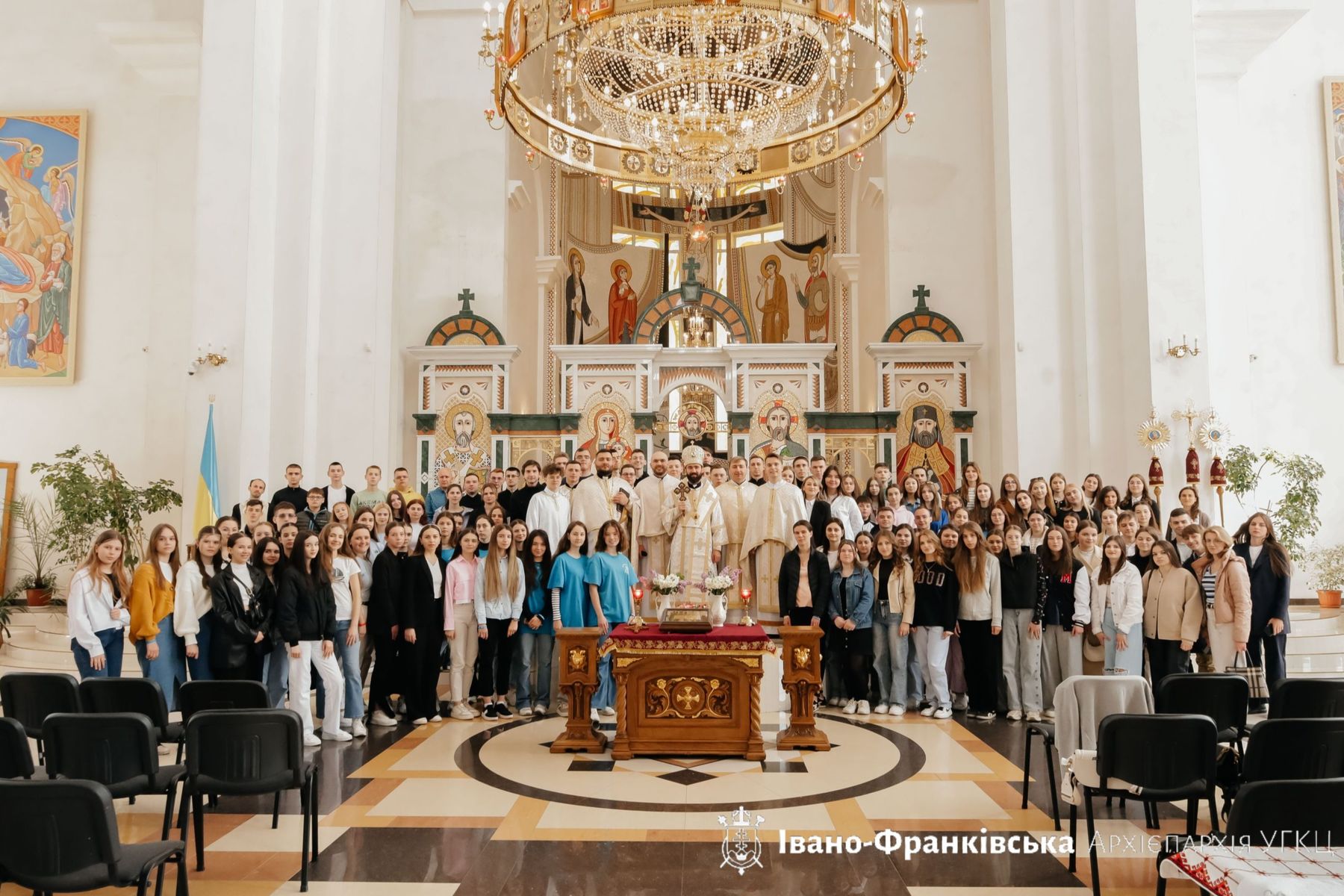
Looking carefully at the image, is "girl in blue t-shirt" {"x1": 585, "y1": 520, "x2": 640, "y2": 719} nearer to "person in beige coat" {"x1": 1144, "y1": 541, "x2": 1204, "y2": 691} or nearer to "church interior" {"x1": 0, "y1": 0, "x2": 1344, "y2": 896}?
"church interior" {"x1": 0, "y1": 0, "x2": 1344, "y2": 896}

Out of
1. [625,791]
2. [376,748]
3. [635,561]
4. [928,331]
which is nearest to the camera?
[625,791]

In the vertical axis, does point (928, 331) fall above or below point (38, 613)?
above

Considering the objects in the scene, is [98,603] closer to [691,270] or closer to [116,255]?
[116,255]

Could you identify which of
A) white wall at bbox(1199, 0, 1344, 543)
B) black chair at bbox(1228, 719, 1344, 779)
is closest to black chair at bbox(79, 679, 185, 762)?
black chair at bbox(1228, 719, 1344, 779)

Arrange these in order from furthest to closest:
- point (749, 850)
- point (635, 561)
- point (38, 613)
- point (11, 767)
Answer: point (38, 613)
point (635, 561)
point (749, 850)
point (11, 767)

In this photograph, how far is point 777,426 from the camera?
1648 cm

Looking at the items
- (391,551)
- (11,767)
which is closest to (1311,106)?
(391,551)

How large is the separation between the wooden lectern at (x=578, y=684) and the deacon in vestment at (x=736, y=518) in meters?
3.36

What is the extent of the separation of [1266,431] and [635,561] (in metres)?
10.7

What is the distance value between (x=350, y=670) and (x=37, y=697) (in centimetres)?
252

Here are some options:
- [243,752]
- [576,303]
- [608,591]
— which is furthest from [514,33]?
[576,303]

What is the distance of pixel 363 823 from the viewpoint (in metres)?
5.62

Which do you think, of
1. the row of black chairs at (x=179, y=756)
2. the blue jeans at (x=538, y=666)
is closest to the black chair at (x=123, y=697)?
the row of black chairs at (x=179, y=756)

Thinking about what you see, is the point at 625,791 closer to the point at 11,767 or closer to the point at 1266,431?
the point at 11,767
